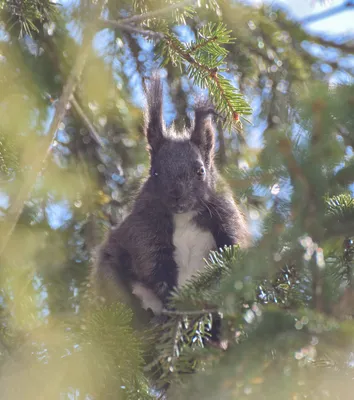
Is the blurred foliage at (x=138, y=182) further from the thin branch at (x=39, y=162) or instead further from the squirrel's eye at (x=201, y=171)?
the squirrel's eye at (x=201, y=171)

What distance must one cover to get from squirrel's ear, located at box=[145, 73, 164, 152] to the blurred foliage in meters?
0.19

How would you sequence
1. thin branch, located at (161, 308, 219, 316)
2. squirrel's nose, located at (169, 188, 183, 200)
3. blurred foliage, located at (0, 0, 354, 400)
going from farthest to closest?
squirrel's nose, located at (169, 188, 183, 200) < thin branch, located at (161, 308, 219, 316) < blurred foliage, located at (0, 0, 354, 400)

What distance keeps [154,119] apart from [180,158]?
0.91 ft

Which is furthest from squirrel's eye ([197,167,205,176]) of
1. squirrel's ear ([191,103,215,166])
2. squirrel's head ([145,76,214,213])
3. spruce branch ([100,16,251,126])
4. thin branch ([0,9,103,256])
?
thin branch ([0,9,103,256])

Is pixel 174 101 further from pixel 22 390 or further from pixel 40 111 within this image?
pixel 22 390

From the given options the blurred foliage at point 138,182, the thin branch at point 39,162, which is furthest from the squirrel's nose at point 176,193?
the thin branch at point 39,162

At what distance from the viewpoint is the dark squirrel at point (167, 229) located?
2.47 meters

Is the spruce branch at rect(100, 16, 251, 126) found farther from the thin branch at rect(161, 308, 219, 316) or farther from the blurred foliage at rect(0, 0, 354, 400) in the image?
the thin branch at rect(161, 308, 219, 316)

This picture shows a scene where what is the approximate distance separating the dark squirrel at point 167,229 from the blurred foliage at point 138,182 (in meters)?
0.16

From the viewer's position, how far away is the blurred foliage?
3.89 ft

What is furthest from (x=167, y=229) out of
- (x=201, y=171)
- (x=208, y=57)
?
(x=208, y=57)

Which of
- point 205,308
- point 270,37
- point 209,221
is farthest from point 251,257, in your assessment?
point 270,37

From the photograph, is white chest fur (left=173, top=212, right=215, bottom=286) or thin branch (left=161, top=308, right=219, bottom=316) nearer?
thin branch (left=161, top=308, right=219, bottom=316)

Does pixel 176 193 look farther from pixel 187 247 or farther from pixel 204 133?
pixel 204 133
